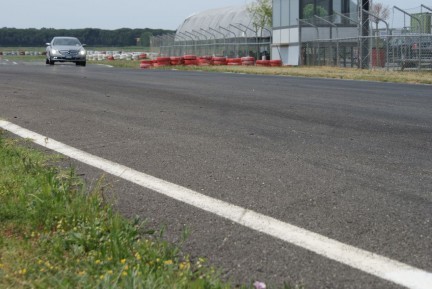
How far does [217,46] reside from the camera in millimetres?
58219

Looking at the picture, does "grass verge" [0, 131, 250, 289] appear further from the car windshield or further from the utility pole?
the car windshield

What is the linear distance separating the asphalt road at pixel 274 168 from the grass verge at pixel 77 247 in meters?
0.20

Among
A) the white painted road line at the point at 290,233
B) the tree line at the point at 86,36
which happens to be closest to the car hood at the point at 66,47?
the white painted road line at the point at 290,233

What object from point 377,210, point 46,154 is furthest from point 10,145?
point 377,210

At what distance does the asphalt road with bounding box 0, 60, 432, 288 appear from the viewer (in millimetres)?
3270

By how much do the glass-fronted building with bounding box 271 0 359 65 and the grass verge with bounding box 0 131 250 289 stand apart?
3696cm

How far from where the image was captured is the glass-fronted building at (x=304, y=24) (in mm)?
42281

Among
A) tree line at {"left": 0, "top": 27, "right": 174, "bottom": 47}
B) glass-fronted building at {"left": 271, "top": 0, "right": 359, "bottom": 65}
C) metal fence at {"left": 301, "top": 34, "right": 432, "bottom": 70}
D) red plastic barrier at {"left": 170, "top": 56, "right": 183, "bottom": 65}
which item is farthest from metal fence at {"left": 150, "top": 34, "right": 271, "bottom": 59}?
tree line at {"left": 0, "top": 27, "right": 174, "bottom": 47}

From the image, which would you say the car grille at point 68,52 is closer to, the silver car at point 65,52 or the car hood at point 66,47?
the silver car at point 65,52

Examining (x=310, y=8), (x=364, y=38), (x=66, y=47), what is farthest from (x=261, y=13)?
(x=364, y=38)

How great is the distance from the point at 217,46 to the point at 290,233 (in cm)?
5533

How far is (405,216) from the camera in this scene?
3.89 m

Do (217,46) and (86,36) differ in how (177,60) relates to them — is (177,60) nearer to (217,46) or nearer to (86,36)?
(217,46)

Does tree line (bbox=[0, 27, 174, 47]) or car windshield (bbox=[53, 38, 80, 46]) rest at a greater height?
tree line (bbox=[0, 27, 174, 47])
